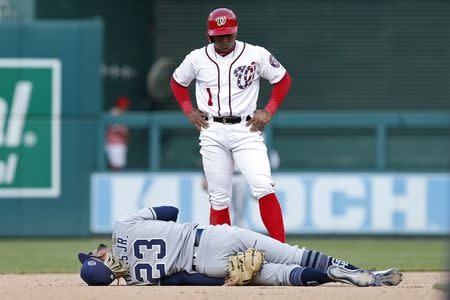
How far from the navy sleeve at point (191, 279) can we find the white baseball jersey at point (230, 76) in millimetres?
1402

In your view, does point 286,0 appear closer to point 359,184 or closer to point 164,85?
point 164,85

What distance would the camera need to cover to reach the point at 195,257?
7.39 m

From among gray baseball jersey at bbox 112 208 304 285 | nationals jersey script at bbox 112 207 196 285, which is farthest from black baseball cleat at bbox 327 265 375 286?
nationals jersey script at bbox 112 207 196 285

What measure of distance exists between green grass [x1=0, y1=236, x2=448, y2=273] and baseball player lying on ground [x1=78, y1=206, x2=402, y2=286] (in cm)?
262

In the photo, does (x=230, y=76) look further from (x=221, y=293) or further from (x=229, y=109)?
(x=221, y=293)

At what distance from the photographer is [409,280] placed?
8.38 meters

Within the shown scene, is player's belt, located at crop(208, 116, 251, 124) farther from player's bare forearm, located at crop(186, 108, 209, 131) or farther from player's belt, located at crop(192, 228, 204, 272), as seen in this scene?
player's belt, located at crop(192, 228, 204, 272)

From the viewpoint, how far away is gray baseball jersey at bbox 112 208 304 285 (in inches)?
289

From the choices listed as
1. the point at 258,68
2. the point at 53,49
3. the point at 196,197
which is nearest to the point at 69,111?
the point at 53,49

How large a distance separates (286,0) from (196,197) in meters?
6.90

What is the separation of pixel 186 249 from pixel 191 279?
0.21 m

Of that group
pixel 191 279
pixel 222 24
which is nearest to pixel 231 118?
pixel 222 24

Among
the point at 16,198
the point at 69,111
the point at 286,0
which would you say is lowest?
the point at 16,198

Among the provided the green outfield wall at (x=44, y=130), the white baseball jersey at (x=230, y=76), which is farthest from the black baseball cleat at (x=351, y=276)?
the green outfield wall at (x=44, y=130)
